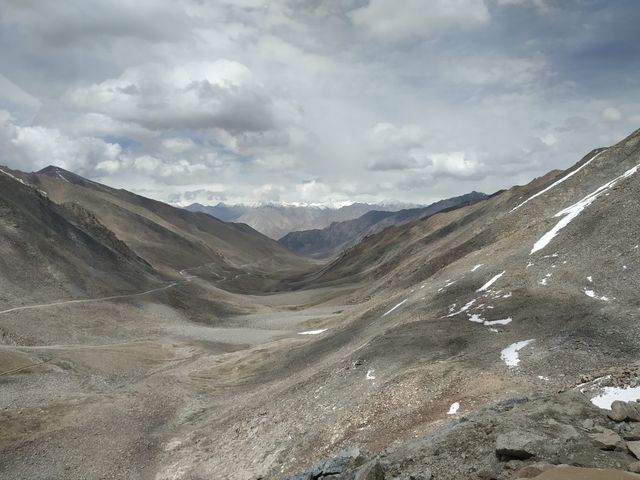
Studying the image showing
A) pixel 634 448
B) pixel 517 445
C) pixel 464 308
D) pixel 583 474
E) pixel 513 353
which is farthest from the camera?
pixel 464 308

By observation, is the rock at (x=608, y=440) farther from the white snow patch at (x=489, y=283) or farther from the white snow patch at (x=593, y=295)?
the white snow patch at (x=489, y=283)

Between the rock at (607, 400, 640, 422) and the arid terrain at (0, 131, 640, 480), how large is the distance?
0.28 meters

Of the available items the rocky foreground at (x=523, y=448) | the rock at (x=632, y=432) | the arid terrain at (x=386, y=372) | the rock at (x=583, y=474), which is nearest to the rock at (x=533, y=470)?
the rocky foreground at (x=523, y=448)

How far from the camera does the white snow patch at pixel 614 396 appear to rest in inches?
635

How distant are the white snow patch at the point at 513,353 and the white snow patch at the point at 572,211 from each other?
18984 mm

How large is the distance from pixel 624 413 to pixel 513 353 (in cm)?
1335

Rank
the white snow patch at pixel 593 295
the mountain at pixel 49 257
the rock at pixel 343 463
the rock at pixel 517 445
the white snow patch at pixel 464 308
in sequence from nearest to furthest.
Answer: the rock at pixel 517 445
the rock at pixel 343 463
the white snow patch at pixel 593 295
the white snow patch at pixel 464 308
the mountain at pixel 49 257

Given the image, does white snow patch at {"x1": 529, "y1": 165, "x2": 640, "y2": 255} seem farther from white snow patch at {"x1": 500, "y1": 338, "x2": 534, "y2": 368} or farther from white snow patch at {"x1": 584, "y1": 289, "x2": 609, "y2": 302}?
white snow patch at {"x1": 500, "y1": 338, "x2": 534, "y2": 368}

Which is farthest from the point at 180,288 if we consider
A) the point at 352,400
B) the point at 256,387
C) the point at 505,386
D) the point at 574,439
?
the point at 574,439

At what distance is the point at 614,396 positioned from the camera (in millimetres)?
16672

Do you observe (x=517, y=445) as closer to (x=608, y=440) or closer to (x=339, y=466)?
(x=608, y=440)

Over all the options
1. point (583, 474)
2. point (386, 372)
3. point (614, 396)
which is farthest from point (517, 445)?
point (386, 372)

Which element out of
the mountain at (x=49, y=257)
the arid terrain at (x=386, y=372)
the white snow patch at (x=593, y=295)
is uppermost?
the mountain at (x=49, y=257)

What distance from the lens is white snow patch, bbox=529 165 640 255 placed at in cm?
4559
